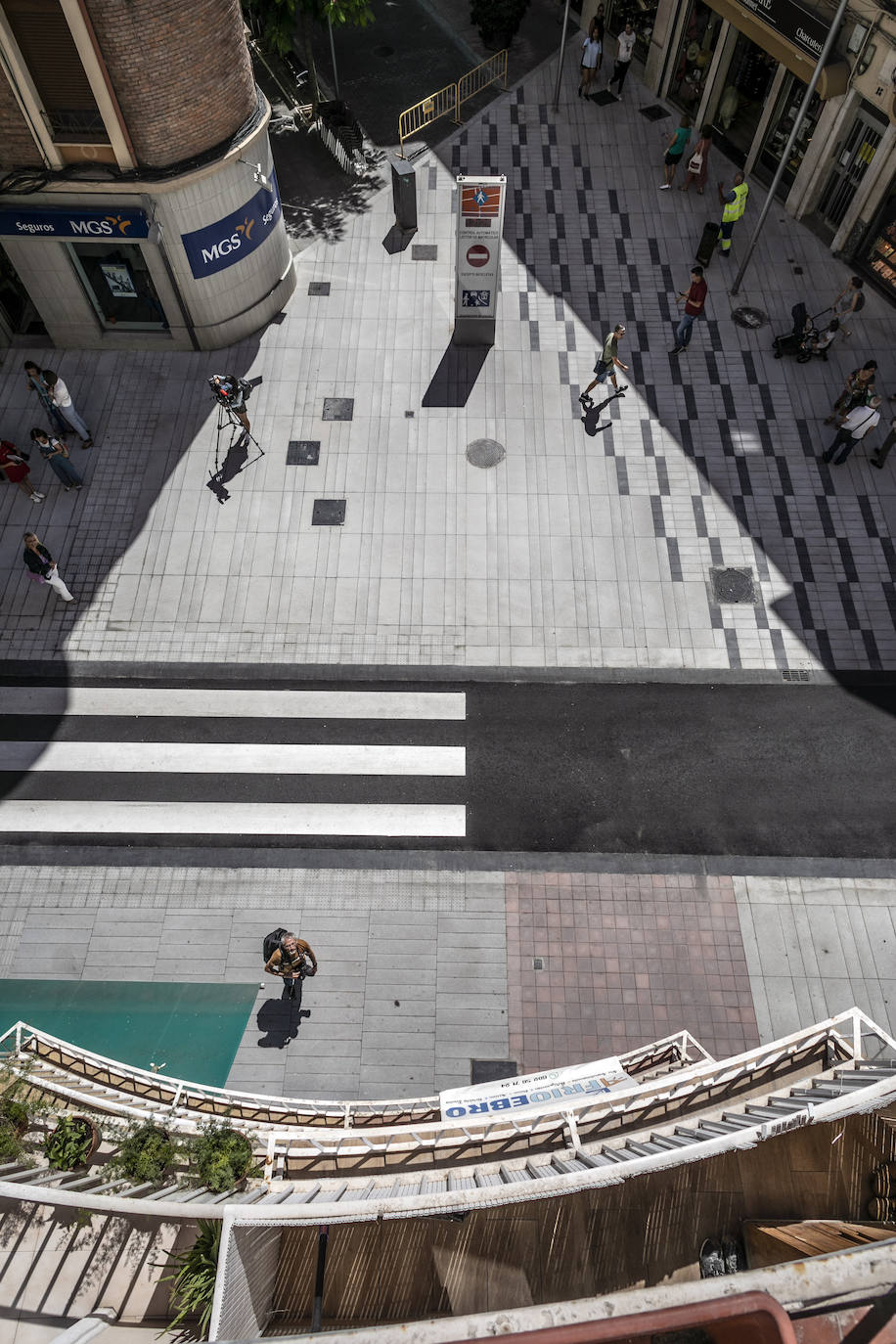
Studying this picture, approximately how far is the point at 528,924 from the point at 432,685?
4.68 m

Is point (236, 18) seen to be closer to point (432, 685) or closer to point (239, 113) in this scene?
point (239, 113)

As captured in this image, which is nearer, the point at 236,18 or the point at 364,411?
the point at 236,18

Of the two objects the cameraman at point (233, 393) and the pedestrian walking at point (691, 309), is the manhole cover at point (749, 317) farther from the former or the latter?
the cameraman at point (233, 393)

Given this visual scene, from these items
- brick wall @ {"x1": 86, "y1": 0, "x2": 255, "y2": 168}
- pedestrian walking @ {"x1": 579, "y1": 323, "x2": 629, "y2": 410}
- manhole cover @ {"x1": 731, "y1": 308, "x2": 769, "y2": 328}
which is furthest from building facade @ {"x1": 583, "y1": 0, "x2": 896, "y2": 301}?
brick wall @ {"x1": 86, "y1": 0, "x2": 255, "y2": 168}

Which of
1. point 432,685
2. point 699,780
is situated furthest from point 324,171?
point 699,780

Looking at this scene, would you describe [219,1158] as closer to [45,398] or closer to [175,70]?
[45,398]

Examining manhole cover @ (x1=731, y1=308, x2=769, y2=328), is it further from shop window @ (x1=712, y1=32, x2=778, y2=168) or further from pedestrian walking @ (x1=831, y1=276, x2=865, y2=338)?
shop window @ (x1=712, y1=32, x2=778, y2=168)

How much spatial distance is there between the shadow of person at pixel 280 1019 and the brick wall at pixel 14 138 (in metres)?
16.1

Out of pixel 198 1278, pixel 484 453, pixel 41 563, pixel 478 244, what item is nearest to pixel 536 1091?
pixel 198 1278

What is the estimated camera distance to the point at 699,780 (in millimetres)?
15586

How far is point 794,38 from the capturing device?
20.2 m

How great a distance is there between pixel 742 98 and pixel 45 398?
20.1 metres

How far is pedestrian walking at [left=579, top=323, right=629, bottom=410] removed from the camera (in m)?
18.3

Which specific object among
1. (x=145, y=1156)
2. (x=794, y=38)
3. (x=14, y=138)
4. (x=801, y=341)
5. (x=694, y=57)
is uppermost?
(x=145, y=1156)
